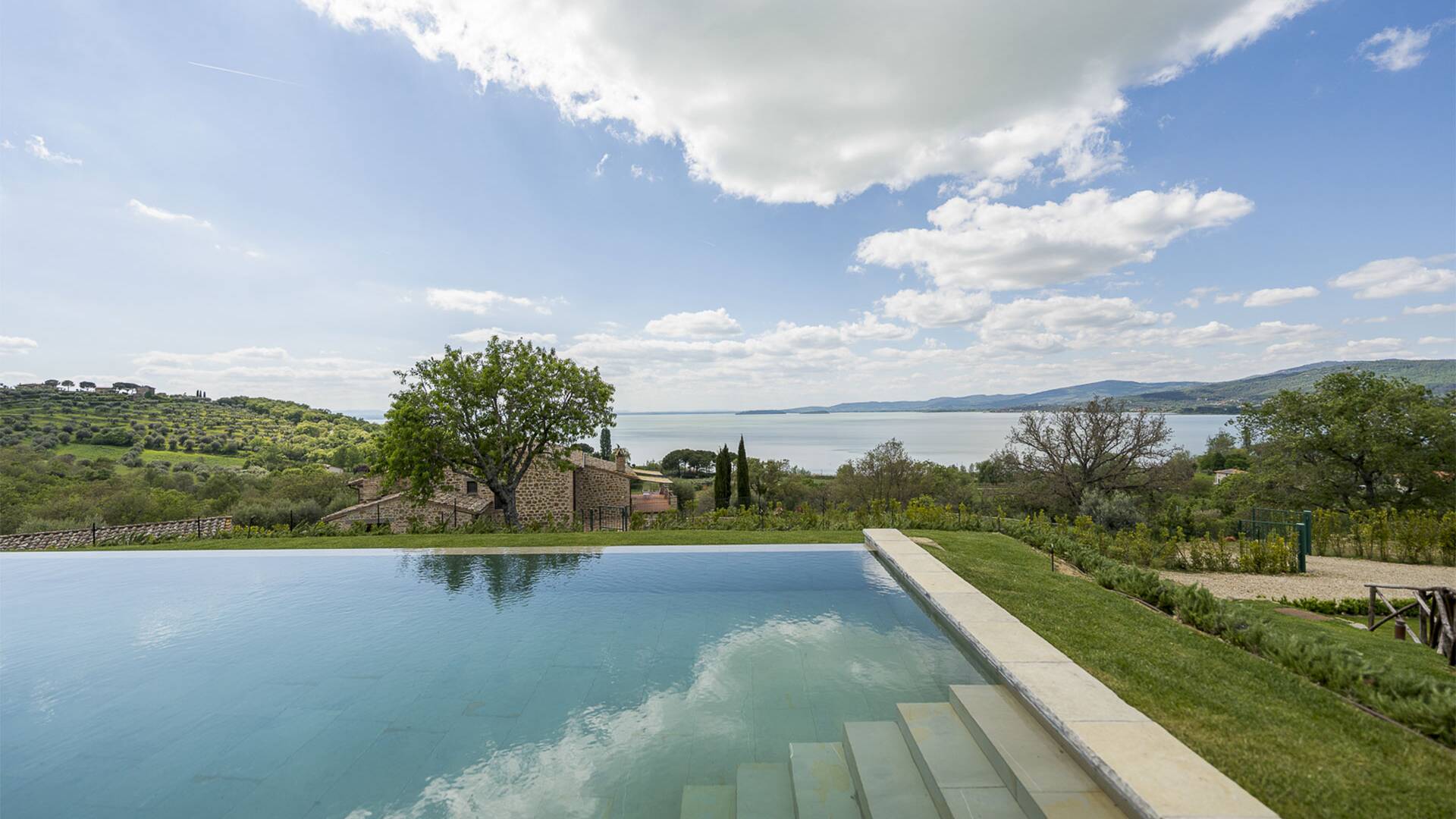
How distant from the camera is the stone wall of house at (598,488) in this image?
24297mm

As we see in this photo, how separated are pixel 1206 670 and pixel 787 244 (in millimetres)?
19082

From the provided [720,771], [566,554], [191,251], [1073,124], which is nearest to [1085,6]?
[1073,124]

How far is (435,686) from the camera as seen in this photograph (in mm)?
4625

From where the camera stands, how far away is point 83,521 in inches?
611

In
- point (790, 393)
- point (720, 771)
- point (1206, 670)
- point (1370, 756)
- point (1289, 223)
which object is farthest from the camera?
point (790, 393)

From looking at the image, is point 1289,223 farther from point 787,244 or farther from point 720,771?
point 720,771

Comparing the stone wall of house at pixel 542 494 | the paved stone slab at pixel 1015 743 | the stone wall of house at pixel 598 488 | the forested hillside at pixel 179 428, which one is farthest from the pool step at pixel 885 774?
the forested hillside at pixel 179 428

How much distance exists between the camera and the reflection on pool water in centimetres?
333

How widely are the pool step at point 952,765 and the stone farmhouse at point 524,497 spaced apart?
56.9 feet

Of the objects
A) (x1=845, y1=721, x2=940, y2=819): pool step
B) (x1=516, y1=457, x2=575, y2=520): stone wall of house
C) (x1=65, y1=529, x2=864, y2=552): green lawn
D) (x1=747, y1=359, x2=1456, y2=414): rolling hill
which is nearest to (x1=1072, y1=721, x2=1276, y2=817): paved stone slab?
(x1=845, y1=721, x2=940, y2=819): pool step

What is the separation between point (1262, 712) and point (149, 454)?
43.1 m

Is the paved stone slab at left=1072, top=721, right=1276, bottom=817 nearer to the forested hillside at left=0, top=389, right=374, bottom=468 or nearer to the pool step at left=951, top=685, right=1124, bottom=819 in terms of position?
the pool step at left=951, top=685, right=1124, bottom=819

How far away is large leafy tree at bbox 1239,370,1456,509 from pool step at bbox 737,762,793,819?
2104 centimetres

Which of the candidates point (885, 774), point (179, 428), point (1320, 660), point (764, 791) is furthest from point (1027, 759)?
point (179, 428)
